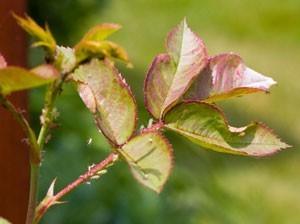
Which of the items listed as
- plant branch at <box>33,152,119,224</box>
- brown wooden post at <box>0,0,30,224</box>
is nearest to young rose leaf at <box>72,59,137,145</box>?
plant branch at <box>33,152,119,224</box>

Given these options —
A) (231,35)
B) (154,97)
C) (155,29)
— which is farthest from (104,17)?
(154,97)

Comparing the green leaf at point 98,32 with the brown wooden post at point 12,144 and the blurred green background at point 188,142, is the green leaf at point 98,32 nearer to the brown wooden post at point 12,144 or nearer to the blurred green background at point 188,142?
the brown wooden post at point 12,144

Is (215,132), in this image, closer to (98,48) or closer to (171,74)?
(171,74)

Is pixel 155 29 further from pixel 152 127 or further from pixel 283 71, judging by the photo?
pixel 152 127

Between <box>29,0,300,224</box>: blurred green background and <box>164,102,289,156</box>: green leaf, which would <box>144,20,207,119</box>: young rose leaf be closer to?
<box>164,102,289,156</box>: green leaf

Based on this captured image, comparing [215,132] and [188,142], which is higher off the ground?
[215,132]

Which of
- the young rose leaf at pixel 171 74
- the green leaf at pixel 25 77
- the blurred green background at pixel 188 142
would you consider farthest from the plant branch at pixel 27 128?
the blurred green background at pixel 188 142

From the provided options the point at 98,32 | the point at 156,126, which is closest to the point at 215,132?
the point at 156,126
